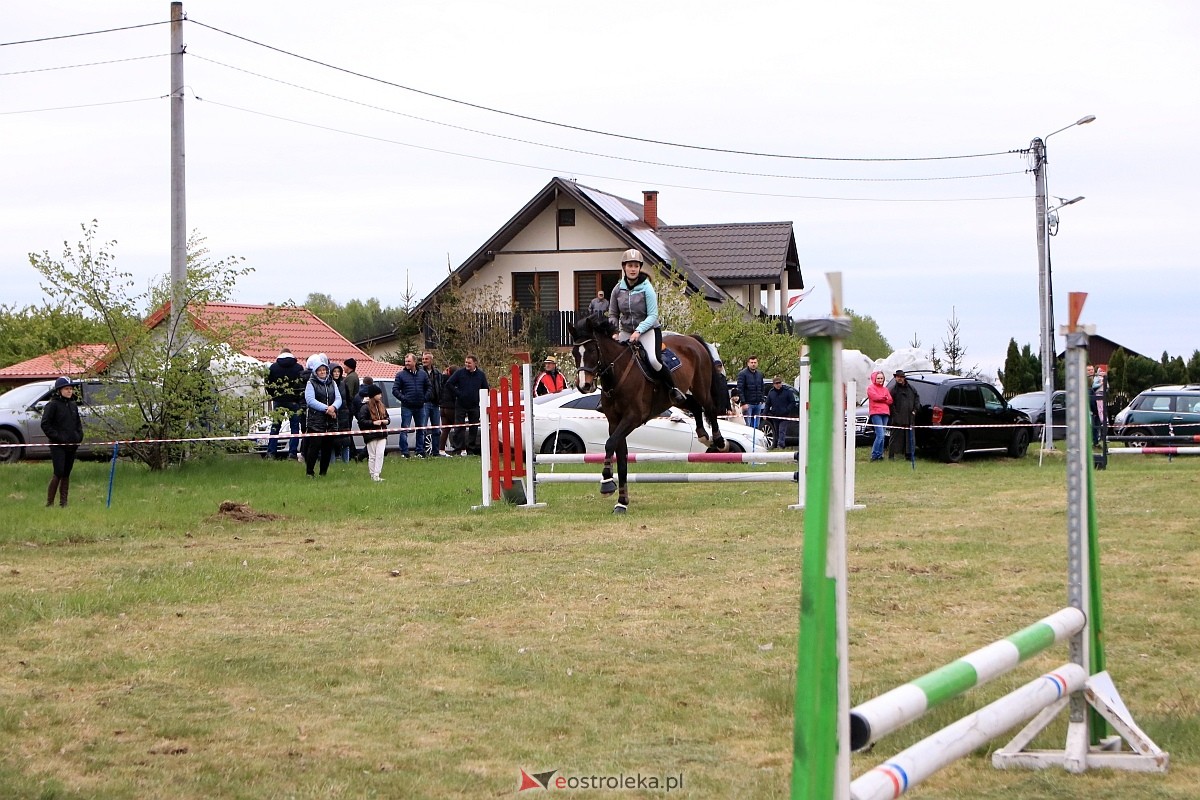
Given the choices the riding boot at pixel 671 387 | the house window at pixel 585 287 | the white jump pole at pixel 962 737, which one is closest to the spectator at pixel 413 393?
the riding boot at pixel 671 387

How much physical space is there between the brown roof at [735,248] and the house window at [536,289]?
5279mm

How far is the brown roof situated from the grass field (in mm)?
36267

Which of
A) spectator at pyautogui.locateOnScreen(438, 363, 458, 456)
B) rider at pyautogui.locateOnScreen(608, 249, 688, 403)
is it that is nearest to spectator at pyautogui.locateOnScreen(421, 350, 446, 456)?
spectator at pyautogui.locateOnScreen(438, 363, 458, 456)

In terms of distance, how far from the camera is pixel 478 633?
7.78 meters

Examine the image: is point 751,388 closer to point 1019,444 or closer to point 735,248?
point 1019,444

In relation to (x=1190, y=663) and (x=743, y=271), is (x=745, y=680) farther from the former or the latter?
(x=743, y=271)

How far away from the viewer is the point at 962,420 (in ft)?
80.3

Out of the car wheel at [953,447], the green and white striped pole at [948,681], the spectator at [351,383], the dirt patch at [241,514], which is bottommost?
the dirt patch at [241,514]

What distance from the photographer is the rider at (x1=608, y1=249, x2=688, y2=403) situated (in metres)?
14.6

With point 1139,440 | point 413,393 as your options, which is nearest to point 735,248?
point 1139,440

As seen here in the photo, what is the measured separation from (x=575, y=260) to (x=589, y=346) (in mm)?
34892

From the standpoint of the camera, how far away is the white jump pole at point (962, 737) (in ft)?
11.8

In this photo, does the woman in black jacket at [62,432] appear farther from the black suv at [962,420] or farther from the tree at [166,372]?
the black suv at [962,420]

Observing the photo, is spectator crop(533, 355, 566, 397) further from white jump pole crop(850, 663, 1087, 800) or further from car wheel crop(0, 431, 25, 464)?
white jump pole crop(850, 663, 1087, 800)
